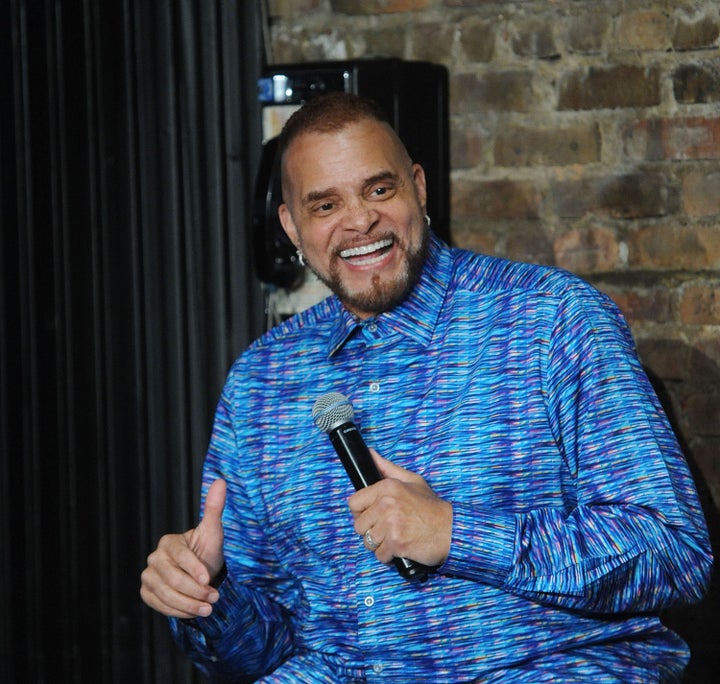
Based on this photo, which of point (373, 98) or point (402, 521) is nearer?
point (402, 521)

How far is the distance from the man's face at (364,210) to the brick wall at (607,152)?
1.55ft

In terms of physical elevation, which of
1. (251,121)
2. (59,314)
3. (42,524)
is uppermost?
(251,121)

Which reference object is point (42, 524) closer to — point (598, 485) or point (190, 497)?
point (190, 497)

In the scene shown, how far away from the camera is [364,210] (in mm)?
1797

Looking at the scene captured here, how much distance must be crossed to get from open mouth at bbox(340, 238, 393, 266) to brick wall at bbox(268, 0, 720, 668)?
1.76ft

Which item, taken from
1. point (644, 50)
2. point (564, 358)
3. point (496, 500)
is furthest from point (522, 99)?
point (496, 500)

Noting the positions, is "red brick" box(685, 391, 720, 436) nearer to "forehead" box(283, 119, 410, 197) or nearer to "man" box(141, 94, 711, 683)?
"man" box(141, 94, 711, 683)

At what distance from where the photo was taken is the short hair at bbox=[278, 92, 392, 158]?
1.82 m

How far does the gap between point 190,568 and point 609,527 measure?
0.61 metres

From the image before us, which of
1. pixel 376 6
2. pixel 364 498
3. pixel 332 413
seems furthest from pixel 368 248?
pixel 376 6

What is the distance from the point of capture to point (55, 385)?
2.62m

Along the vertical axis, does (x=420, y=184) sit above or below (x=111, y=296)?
above

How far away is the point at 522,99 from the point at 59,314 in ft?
3.90

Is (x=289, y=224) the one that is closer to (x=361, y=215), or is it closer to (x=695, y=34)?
(x=361, y=215)
